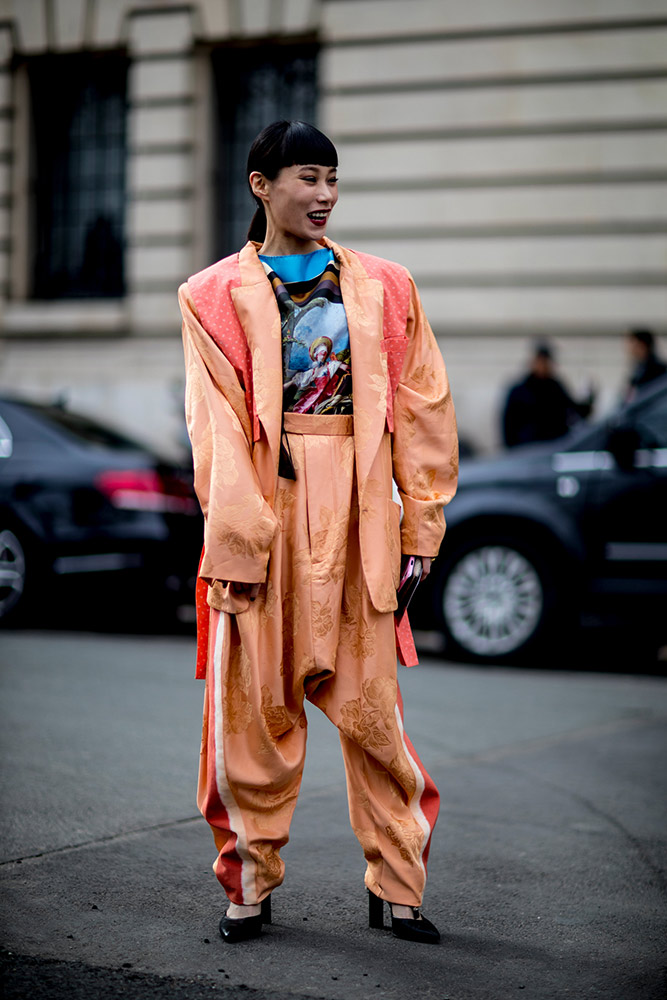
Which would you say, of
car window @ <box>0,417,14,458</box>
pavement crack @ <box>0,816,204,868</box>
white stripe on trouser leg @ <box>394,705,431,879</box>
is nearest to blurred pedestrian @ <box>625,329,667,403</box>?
car window @ <box>0,417,14,458</box>

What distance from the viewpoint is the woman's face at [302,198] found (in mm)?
3113

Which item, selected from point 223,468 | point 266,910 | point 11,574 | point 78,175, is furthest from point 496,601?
point 78,175

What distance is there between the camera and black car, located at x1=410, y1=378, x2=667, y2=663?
7629mm

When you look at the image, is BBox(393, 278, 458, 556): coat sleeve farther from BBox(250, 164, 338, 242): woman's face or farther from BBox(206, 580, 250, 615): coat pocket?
BBox(206, 580, 250, 615): coat pocket

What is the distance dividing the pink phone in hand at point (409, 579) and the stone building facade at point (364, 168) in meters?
10.3

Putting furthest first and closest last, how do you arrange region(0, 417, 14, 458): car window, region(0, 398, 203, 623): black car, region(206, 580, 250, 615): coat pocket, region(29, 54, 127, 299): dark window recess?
region(29, 54, 127, 299): dark window recess
region(0, 417, 14, 458): car window
region(0, 398, 203, 623): black car
region(206, 580, 250, 615): coat pocket

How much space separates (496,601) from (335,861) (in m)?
4.24

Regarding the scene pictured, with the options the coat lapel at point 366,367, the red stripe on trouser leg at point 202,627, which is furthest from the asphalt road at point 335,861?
the coat lapel at point 366,367

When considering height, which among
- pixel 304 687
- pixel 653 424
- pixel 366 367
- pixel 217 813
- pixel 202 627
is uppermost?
pixel 653 424

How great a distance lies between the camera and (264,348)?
3.06 meters

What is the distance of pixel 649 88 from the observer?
516 inches

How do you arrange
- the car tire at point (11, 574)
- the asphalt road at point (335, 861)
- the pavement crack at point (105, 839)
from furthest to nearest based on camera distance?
1. the car tire at point (11, 574)
2. the pavement crack at point (105, 839)
3. the asphalt road at point (335, 861)

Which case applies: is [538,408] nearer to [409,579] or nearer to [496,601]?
[496,601]

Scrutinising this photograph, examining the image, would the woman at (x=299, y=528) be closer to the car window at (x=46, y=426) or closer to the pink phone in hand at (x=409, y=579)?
the pink phone in hand at (x=409, y=579)
